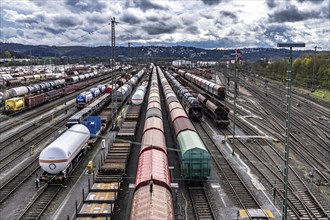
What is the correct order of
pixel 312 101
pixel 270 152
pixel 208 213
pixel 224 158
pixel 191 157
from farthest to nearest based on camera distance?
1. pixel 312 101
2. pixel 270 152
3. pixel 224 158
4. pixel 191 157
5. pixel 208 213

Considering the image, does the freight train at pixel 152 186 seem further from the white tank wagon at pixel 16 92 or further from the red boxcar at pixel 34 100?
the white tank wagon at pixel 16 92

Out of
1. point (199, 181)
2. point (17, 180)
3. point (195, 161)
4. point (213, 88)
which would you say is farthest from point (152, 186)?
point (213, 88)

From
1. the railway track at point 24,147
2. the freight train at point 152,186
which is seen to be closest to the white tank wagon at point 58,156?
the freight train at point 152,186

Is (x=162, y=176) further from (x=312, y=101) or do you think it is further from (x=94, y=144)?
(x=312, y=101)

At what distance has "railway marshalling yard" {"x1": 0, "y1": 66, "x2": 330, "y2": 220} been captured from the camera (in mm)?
21859

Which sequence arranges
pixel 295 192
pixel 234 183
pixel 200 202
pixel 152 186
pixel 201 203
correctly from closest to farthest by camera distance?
pixel 152 186
pixel 201 203
pixel 200 202
pixel 295 192
pixel 234 183

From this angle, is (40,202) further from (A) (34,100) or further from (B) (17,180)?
(A) (34,100)

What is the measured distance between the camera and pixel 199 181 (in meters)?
27.0

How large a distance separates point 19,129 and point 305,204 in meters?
39.6

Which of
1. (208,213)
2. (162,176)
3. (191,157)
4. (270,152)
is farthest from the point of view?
(270,152)

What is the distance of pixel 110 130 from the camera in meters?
44.7

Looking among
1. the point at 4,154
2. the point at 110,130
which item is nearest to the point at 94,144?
the point at 110,130

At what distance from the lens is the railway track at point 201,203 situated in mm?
21692

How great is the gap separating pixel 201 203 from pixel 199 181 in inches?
146
